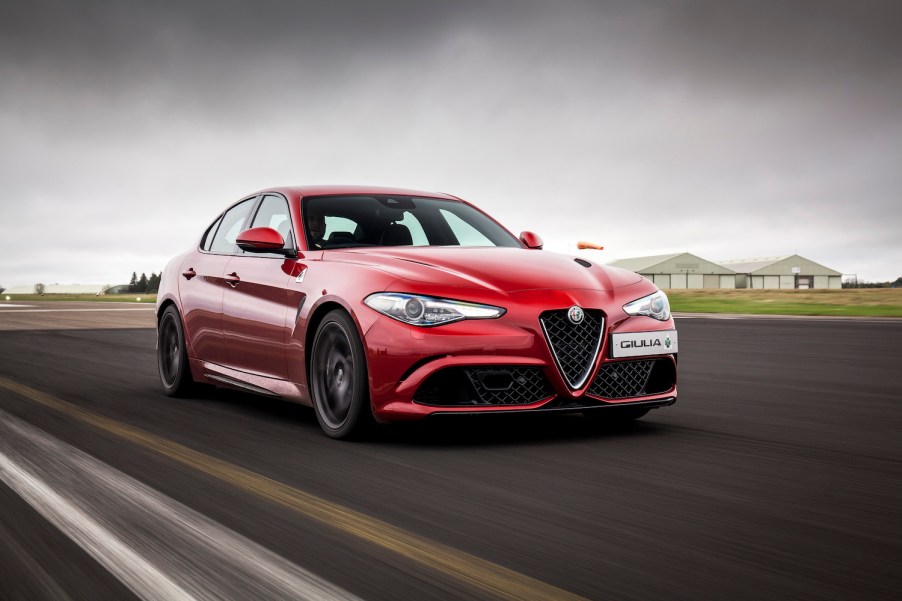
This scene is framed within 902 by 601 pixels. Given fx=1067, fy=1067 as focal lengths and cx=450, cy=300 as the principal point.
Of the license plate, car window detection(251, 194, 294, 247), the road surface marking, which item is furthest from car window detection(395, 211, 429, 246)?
the road surface marking

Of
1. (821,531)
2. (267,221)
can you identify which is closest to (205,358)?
(267,221)

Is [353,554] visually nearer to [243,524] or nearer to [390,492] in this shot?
[243,524]

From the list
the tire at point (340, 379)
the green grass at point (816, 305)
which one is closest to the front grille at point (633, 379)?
the tire at point (340, 379)

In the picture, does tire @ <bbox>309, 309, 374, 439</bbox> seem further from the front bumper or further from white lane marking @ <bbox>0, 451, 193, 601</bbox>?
white lane marking @ <bbox>0, 451, 193, 601</bbox>

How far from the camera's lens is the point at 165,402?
27.1 feet

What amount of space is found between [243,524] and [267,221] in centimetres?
401

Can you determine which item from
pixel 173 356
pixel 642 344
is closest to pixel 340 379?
pixel 642 344

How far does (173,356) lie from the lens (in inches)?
344

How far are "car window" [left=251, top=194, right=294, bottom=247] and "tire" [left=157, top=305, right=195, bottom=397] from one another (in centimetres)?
130

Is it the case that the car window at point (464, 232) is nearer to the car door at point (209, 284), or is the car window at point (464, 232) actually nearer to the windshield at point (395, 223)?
the windshield at point (395, 223)

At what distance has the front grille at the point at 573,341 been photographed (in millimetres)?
5758

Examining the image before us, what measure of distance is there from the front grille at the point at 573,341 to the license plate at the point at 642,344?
12 cm

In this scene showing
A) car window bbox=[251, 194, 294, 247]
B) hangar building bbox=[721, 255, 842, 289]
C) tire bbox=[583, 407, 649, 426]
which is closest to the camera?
tire bbox=[583, 407, 649, 426]

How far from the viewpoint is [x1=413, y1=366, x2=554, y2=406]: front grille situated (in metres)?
5.70
